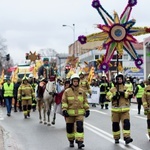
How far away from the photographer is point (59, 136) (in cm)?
1433

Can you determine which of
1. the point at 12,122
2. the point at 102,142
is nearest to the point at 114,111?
the point at 102,142

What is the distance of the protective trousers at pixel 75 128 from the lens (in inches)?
458

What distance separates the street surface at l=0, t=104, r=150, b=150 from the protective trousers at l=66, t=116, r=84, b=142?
32cm

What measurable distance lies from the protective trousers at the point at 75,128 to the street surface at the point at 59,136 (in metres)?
0.32

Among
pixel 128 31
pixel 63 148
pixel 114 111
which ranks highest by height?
pixel 128 31

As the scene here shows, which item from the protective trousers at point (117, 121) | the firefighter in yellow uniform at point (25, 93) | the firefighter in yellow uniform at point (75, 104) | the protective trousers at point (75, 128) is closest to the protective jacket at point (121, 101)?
the protective trousers at point (117, 121)

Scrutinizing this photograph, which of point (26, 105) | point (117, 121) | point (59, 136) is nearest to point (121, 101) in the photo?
point (117, 121)

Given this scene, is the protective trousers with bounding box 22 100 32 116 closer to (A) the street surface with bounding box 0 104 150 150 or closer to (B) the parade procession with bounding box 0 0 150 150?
(B) the parade procession with bounding box 0 0 150 150

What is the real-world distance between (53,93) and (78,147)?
18.7 ft

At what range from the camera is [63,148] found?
11930 mm

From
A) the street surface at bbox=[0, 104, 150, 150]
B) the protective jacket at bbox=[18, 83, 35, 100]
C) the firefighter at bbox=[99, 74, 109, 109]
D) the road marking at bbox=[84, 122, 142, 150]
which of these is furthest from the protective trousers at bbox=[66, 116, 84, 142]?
the firefighter at bbox=[99, 74, 109, 109]

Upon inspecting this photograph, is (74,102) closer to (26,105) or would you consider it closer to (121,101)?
(121,101)

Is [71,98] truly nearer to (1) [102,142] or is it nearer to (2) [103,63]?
(1) [102,142]

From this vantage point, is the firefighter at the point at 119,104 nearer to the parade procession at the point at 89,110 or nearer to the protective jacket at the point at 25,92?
the parade procession at the point at 89,110
